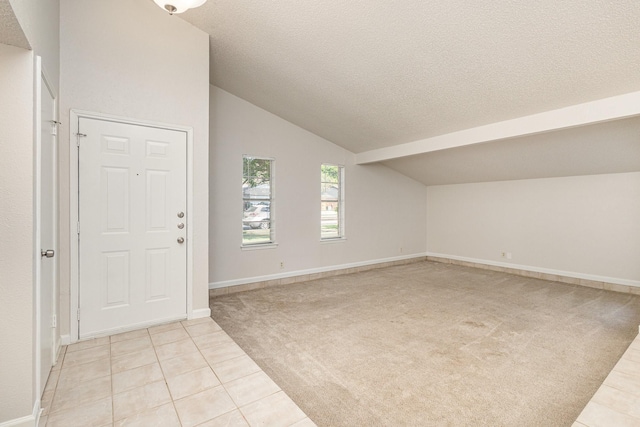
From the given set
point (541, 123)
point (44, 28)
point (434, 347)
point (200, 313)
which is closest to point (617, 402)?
point (434, 347)

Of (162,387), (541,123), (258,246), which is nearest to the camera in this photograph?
(162,387)

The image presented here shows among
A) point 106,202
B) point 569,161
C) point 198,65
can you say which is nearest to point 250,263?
point 106,202

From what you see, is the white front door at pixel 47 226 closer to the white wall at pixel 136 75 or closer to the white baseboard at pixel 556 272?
the white wall at pixel 136 75

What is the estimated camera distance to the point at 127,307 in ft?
9.55

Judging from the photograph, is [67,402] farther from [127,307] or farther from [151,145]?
[151,145]

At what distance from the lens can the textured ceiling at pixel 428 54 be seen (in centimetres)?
238

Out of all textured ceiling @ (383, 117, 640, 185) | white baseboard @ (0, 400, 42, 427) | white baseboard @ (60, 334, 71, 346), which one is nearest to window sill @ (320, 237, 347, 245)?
textured ceiling @ (383, 117, 640, 185)

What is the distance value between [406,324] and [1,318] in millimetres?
3340

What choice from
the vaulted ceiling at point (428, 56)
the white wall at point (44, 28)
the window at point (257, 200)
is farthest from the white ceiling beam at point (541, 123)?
the white wall at point (44, 28)

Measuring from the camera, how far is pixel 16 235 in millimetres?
1672

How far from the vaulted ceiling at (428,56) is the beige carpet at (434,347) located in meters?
2.24

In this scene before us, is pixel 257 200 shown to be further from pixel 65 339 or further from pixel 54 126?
pixel 65 339

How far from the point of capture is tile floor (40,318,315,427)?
1.77 meters

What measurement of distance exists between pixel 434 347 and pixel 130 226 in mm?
3123
